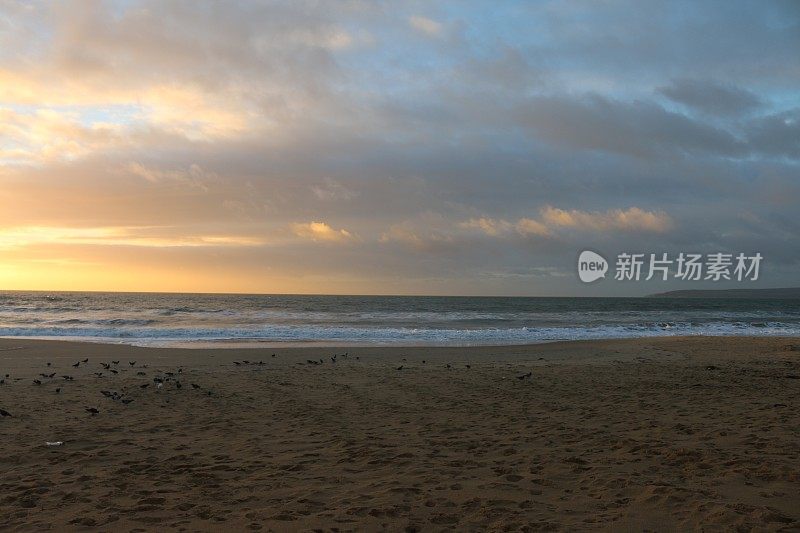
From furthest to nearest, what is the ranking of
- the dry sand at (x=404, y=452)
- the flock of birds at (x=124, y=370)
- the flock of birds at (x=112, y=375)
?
the flock of birds at (x=124, y=370) → the flock of birds at (x=112, y=375) → the dry sand at (x=404, y=452)

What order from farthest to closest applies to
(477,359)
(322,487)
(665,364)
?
(477,359) → (665,364) → (322,487)

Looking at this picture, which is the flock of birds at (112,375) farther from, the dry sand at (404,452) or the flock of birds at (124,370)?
the dry sand at (404,452)

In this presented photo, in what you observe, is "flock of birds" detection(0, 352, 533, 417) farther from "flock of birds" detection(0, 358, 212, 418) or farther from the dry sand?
the dry sand

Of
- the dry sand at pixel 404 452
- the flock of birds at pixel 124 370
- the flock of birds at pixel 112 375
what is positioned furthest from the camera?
the flock of birds at pixel 124 370

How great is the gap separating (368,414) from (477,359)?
885 cm

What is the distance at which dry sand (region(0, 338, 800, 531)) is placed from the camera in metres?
4.53

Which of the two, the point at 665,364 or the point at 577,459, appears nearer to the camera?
the point at 577,459

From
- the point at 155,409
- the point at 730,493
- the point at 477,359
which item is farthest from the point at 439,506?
the point at 477,359

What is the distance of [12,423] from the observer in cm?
782

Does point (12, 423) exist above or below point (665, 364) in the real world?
below

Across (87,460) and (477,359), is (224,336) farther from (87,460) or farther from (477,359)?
(87,460)

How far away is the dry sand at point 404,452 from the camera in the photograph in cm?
453

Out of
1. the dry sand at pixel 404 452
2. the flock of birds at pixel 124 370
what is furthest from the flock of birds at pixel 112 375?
the dry sand at pixel 404 452

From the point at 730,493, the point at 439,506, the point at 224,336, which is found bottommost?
the point at 224,336
